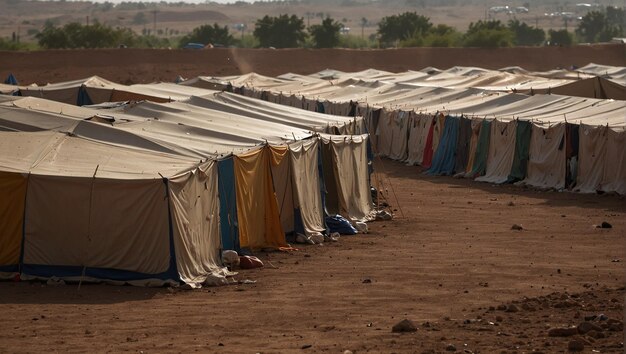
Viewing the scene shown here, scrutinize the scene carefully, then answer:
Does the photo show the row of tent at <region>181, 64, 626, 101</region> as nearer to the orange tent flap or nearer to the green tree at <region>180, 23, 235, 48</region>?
the orange tent flap

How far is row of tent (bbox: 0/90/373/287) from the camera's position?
630 inches

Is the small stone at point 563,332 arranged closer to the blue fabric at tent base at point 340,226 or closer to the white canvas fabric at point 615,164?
the blue fabric at tent base at point 340,226

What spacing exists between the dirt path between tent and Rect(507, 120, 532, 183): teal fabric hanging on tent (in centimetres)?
713

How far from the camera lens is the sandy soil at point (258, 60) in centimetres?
6638

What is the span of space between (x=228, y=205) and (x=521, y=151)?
1285cm

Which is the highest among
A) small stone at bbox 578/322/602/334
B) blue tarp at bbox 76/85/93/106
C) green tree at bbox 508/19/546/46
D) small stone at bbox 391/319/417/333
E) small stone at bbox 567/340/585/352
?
small stone at bbox 567/340/585/352

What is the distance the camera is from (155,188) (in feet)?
52.2

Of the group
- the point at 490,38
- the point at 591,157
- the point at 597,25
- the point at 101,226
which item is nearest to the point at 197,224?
the point at 101,226

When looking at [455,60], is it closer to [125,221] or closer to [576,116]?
[576,116]

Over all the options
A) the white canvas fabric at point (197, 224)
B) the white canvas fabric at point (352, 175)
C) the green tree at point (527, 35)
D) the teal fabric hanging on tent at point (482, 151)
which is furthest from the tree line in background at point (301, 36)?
the white canvas fabric at point (197, 224)

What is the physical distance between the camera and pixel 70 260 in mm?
16094

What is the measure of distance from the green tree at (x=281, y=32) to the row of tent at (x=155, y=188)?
222 feet

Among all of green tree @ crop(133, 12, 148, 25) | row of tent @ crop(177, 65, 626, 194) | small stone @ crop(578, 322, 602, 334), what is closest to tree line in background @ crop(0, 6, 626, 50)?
row of tent @ crop(177, 65, 626, 194)

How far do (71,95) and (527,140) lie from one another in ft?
48.3
